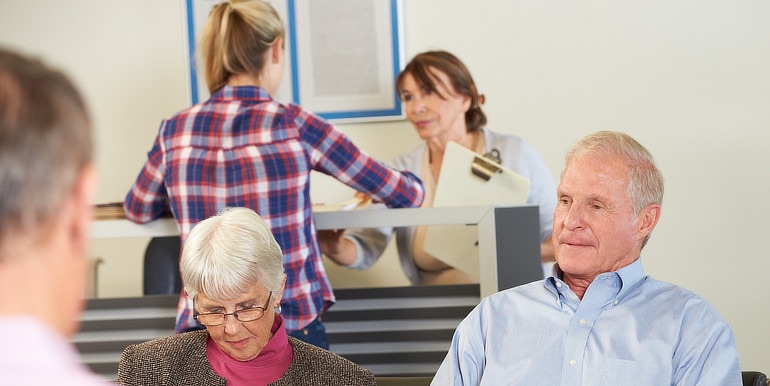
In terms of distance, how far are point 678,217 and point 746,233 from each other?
29 centimetres

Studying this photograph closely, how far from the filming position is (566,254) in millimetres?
2186

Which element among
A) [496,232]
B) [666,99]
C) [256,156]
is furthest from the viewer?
[666,99]

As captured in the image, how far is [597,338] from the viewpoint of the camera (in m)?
2.11

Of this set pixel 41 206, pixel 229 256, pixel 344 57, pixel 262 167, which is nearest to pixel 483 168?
pixel 262 167

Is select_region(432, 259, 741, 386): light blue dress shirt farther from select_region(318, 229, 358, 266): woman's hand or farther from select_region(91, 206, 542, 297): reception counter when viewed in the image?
select_region(318, 229, 358, 266): woman's hand

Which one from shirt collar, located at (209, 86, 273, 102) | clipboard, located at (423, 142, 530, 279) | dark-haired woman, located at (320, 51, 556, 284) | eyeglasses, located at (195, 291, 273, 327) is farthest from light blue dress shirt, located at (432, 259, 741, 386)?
dark-haired woman, located at (320, 51, 556, 284)

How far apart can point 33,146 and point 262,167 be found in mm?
1852

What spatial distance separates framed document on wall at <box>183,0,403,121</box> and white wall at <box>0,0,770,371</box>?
0.08 metres

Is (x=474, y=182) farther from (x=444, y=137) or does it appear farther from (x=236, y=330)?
(x=236, y=330)

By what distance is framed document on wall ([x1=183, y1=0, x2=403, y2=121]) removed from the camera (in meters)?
4.42

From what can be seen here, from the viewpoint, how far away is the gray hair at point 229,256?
210cm

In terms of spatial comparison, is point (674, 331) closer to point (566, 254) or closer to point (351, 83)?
point (566, 254)

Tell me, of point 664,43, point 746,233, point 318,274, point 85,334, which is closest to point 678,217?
point 746,233

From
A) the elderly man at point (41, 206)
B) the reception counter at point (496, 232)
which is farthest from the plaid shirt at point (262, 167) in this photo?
the elderly man at point (41, 206)
